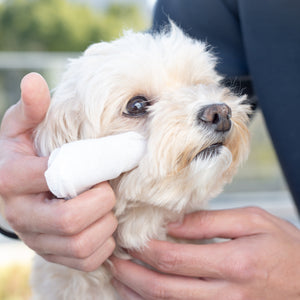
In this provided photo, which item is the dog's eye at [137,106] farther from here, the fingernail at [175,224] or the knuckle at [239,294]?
the knuckle at [239,294]

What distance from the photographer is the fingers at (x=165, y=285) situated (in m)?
1.15

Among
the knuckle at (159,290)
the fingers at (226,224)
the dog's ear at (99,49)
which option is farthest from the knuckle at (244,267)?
the dog's ear at (99,49)

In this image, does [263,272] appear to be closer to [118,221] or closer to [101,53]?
[118,221]

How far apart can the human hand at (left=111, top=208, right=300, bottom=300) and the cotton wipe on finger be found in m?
0.31

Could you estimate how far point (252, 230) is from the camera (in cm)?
122

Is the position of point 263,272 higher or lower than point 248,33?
lower

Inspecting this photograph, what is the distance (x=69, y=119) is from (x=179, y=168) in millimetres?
396

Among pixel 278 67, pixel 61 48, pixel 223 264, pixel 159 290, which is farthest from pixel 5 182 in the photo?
pixel 61 48

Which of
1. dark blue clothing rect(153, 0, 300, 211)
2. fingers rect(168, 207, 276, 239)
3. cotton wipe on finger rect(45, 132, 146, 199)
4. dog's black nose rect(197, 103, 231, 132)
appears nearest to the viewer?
cotton wipe on finger rect(45, 132, 146, 199)

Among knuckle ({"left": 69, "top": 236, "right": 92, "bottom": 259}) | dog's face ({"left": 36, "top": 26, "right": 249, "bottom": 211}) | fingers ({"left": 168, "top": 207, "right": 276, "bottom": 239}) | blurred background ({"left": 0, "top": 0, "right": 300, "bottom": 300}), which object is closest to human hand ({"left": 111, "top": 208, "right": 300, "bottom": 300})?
fingers ({"left": 168, "top": 207, "right": 276, "bottom": 239})

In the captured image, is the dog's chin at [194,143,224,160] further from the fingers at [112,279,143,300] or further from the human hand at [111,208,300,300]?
the fingers at [112,279,143,300]

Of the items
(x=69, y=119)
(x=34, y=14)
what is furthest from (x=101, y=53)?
(x=34, y=14)

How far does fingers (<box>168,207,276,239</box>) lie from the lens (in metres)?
1.22

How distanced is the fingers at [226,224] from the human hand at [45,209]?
263 mm
